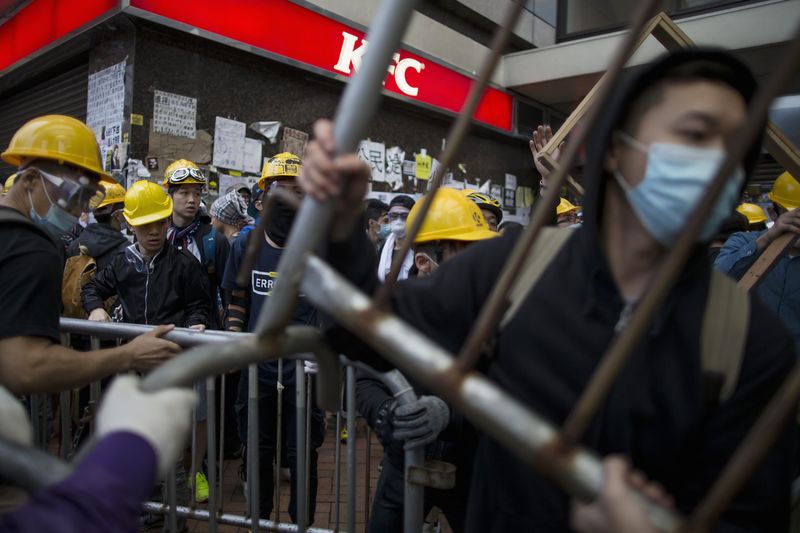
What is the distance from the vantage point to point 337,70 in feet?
26.6

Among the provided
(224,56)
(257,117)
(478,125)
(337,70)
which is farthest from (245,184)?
(478,125)

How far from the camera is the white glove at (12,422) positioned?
1173 millimetres

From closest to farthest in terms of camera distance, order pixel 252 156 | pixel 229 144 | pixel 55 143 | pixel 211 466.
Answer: pixel 55 143 → pixel 211 466 → pixel 229 144 → pixel 252 156

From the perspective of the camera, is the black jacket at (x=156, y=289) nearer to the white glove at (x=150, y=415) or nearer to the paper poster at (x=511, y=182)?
the white glove at (x=150, y=415)

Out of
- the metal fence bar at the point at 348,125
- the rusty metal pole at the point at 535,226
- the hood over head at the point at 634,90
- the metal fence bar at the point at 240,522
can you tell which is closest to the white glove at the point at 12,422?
the metal fence bar at the point at 348,125

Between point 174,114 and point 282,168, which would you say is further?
point 174,114

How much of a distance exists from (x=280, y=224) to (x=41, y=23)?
5.74 m

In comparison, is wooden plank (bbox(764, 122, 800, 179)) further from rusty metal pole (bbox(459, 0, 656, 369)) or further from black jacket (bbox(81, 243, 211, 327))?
black jacket (bbox(81, 243, 211, 327))

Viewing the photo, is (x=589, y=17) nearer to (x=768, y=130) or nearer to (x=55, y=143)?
(x=768, y=130)

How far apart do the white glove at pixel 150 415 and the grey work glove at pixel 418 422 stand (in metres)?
1.10

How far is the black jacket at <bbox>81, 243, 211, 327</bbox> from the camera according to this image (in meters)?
3.92

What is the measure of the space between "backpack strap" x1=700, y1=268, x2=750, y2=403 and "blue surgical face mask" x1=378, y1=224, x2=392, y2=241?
504 centimetres

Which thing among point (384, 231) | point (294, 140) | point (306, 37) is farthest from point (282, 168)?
point (306, 37)

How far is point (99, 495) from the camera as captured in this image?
916mm
